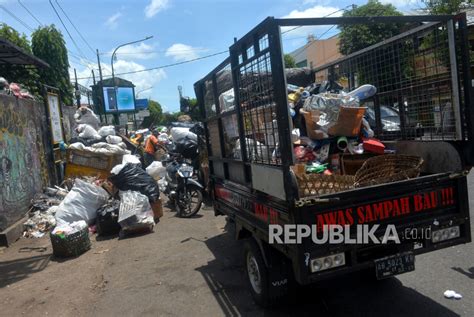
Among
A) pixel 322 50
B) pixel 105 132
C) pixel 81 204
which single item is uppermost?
pixel 322 50

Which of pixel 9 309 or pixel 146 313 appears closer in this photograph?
pixel 146 313

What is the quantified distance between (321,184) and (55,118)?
8.35 m

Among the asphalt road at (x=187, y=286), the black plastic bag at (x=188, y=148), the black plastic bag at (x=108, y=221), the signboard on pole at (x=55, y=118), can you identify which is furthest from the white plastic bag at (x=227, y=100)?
the signboard on pole at (x=55, y=118)

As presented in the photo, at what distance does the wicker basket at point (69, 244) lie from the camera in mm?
5820

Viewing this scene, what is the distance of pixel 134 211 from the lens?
6.77 metres

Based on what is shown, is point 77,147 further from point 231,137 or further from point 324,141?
point 324,141

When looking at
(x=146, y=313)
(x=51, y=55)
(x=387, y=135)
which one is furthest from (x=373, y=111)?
(x=51, y=55)

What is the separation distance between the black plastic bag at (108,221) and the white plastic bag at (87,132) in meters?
4.33

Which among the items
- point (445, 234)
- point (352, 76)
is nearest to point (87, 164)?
point (352, 76)

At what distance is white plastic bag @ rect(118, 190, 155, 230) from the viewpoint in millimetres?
6695

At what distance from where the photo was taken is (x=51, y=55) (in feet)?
51.1

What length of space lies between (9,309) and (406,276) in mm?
4053

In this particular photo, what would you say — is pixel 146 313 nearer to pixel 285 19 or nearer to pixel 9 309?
pixel 9 309

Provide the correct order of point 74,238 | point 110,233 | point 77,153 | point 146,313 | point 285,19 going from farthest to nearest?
point 77,153 < point 110,233 < point 74,238 < point 146,313 < point 285,19
